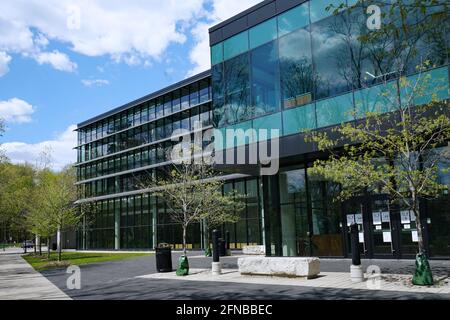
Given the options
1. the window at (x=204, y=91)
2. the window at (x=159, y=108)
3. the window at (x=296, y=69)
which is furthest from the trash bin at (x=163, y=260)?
the window at (x=159, y=108)

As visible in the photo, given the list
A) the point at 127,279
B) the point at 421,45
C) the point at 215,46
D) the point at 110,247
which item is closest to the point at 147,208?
the point at 110,247

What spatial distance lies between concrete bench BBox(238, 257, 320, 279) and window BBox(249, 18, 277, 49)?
10961mm

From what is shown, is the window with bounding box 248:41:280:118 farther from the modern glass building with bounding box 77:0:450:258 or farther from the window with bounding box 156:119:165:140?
the window with bounding box 156:119:165:140

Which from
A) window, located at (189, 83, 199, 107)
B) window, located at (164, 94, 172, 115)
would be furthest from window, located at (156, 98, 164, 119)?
window, located at (189, 83, 199, 107)

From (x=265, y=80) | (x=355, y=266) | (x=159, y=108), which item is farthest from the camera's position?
(x=159, y=108)

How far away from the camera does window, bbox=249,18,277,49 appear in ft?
69.1

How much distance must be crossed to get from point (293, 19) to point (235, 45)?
3.66 m

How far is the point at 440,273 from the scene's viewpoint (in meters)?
13.9

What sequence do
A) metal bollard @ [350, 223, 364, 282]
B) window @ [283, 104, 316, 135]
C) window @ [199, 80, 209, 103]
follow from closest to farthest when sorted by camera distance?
metal bollard @ [350, 223, 364, 282], window @ [283, 104, 316, 135], window @ [199, 80, 209, 103]

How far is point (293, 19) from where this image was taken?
66.6 feet

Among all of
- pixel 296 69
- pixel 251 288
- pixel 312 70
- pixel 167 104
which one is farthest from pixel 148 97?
pixel 251 288

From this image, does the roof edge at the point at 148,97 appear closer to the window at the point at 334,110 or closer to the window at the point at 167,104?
the window at the point at 167,104

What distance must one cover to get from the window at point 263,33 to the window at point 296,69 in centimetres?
68

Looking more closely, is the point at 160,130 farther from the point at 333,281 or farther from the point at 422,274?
the point at 422,274
